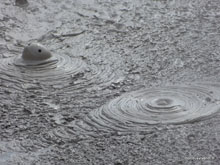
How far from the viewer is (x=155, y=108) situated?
126 inches

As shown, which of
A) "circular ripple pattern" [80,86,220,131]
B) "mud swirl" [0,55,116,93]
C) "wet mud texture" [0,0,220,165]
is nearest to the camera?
"wet mud texture" [0,0,220,165]

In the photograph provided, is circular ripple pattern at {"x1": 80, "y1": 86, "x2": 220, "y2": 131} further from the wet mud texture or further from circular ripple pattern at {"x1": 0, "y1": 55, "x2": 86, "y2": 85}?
circular ripple pattern at {"x1": 0, "y1": 55, "x2": 86, "y2": 85}

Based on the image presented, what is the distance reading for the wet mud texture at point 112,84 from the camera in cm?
281

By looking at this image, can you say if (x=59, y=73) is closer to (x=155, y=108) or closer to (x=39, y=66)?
(x=39, y=66)

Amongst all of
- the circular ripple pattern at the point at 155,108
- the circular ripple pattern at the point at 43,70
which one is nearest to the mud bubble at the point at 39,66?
the circular ripple pattern at the point at 43,70

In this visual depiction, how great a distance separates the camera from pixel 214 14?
4.72 meters

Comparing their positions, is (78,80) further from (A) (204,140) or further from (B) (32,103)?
(A) (204,140)

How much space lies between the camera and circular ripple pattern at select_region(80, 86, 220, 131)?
304 centimetres

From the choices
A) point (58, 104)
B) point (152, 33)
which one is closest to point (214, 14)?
point (152, 33)

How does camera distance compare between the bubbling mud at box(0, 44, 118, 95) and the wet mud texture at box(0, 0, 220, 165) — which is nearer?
the wet mud texture at box(0, 0, 220, 165)

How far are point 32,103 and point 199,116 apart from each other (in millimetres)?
982

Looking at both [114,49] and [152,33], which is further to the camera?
[152,33]

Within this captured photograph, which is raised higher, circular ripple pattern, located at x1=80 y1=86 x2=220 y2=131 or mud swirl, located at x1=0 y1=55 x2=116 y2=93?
mud swirl, located at x1=0 y1=55 x2=116 y2=93

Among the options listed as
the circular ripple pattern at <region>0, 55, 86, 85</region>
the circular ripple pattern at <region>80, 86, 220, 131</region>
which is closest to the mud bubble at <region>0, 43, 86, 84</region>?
the circular ripple pattern at <region>0, 55, 86, 85</region>
